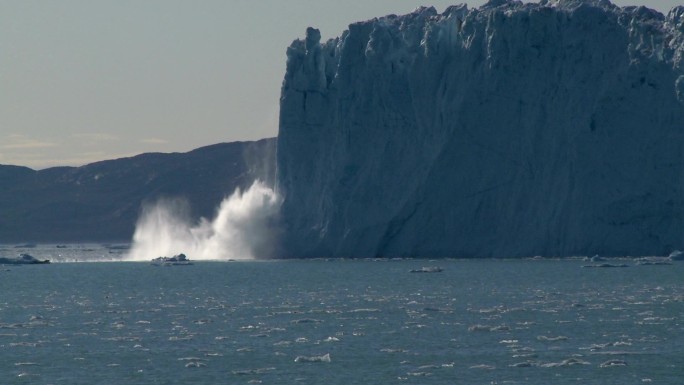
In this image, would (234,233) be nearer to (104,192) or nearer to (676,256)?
(676,256)

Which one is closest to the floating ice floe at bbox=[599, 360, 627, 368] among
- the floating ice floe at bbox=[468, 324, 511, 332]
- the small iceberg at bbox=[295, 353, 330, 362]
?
the small iceberg at bbox=[295, 353, 330, 362]

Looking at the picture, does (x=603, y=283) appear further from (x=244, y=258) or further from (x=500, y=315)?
(x=244, y=258)

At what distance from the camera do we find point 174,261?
64.4 meters

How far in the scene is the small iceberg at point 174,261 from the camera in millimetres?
62250

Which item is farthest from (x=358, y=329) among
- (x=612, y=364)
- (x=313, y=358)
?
(x=612, y=364)

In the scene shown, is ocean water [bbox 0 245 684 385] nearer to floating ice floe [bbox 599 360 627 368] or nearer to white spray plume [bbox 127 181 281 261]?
floating ice floe [bbox 599 360 627 368]

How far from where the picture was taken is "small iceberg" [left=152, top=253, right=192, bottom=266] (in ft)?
204

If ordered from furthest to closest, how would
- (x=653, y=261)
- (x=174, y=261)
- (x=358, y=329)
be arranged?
(x=174, y=261) < (x=653, y=261) < (x=358, y=329)

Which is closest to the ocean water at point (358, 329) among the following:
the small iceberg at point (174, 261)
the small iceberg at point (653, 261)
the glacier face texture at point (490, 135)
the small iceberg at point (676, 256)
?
the small iceberg at point (676, 256)

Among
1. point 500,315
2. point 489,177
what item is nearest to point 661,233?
point 489,177

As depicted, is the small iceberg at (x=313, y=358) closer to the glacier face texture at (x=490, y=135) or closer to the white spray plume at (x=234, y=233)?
the glacier face texture at (x=490, y=135)

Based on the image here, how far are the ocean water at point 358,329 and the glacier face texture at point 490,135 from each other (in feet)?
10.2

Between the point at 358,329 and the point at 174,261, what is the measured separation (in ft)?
111

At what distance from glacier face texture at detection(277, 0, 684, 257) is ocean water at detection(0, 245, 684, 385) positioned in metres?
3.12
